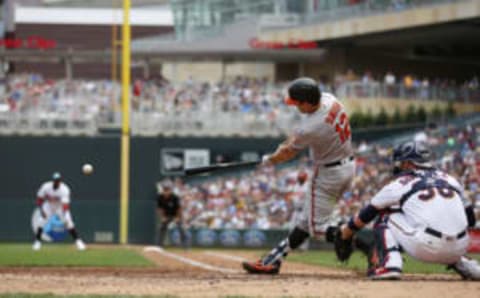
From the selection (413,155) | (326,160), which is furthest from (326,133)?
(413,155)

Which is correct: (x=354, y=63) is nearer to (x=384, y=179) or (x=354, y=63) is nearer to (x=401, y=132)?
(x=401, y=132)

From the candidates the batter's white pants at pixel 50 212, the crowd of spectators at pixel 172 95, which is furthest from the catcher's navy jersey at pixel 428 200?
the crowd of spectators at pixel 172 95

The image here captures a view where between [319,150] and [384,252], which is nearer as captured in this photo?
[384,252]

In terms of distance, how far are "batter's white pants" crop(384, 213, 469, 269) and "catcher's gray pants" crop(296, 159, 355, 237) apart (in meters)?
1.29

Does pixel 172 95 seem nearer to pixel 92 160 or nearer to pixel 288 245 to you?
pixel 92 160

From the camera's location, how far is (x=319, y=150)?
37.4 feet

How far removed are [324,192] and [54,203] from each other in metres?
14.7

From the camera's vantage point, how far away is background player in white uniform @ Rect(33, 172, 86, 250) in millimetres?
24500

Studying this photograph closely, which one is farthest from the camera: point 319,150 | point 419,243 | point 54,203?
point 54,203

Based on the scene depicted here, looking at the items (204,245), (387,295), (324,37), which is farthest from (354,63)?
(387,295)

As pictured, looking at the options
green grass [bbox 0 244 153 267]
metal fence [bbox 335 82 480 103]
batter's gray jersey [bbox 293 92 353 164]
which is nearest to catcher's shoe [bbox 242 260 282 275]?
batter's gray jersey [bbox 293 92 353 164]

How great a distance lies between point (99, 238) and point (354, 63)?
47.8ft

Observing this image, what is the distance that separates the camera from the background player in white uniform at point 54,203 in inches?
965

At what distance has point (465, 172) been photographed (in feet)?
87.4
